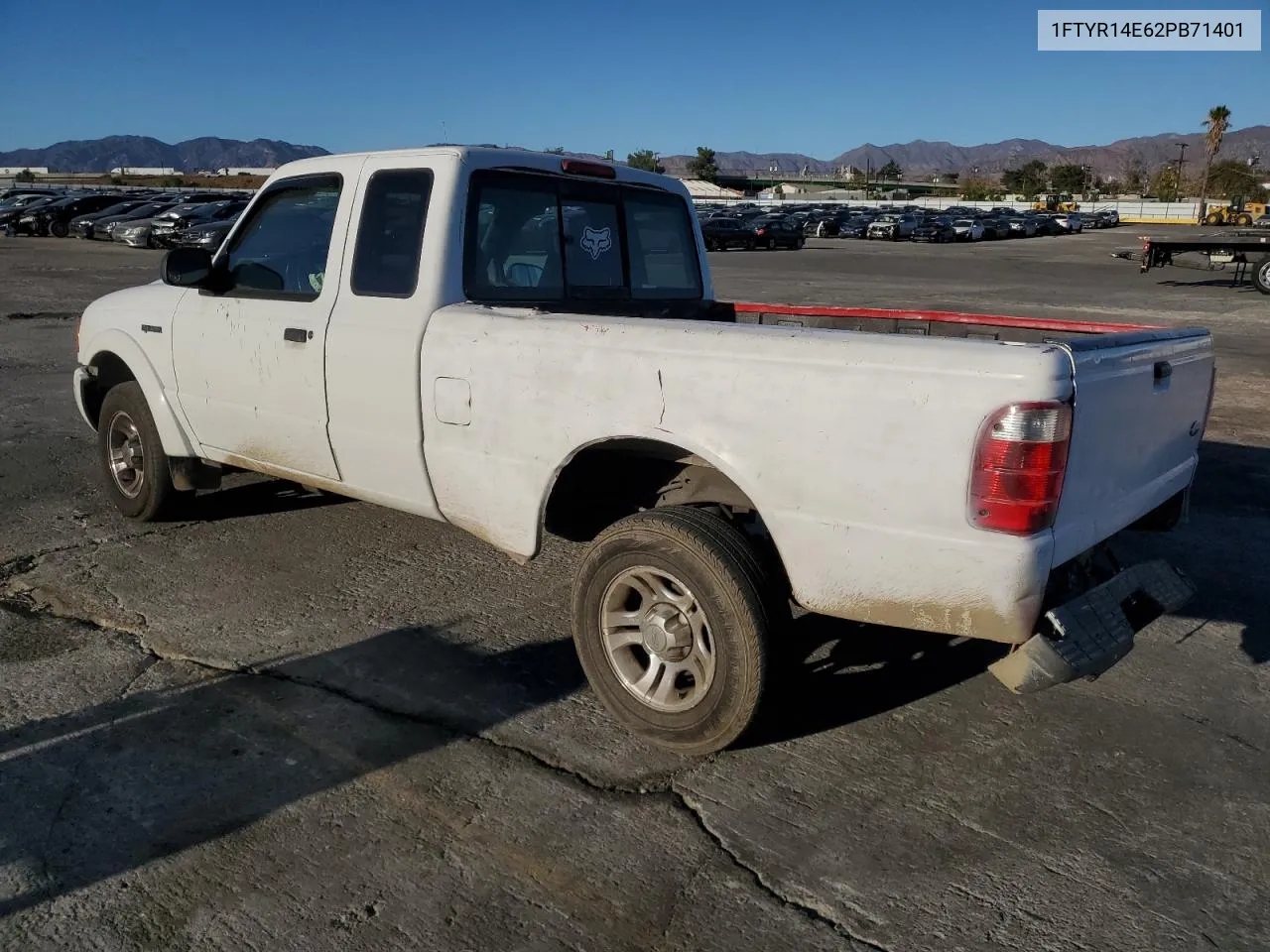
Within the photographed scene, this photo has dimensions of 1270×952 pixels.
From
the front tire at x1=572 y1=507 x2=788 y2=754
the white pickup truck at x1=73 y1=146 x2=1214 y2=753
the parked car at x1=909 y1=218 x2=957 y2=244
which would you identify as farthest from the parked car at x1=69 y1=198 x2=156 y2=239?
the front tire at x1=572 y1=507 x2=788 y2=754

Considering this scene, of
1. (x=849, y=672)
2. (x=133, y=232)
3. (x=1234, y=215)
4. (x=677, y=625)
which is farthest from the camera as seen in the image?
(x=1234, y=215)

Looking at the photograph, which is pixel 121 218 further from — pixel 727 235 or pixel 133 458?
pixel 133 458

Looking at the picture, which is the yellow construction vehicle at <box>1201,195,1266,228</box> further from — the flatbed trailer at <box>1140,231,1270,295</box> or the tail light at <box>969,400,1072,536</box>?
the tail light at <box>969,400,1072,536</box>

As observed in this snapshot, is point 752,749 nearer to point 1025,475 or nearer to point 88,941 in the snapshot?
point 1025,475

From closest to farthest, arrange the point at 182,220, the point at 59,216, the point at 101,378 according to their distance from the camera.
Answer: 1. the point at 101,378
2. the point at 182,220
3. the point at 59,216

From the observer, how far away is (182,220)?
107 ft

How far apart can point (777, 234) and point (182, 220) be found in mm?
23397

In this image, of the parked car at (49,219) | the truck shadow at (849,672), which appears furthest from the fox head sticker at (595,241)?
the parked car at (49,219)

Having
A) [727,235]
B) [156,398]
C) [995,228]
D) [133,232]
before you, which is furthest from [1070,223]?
[156,398]

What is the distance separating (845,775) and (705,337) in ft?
5.02

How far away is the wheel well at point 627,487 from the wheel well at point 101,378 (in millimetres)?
2936

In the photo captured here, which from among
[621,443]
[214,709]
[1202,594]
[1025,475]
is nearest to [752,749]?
[621,443]

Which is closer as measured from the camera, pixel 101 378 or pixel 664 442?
pixel 664 442

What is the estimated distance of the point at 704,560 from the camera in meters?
3.29
